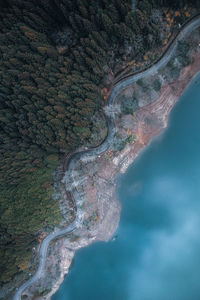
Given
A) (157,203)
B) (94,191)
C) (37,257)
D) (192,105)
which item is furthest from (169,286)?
(192,105)

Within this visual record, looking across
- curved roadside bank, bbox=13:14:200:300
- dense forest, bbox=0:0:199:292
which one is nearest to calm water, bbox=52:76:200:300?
curved roadside bank, bbox=13:14:200:300

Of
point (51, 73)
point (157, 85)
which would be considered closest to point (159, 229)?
point (157, 85)

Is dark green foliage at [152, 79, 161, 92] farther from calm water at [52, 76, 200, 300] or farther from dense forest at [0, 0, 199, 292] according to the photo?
calm water at [52, 76, 200, 300]

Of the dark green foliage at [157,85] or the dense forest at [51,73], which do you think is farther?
the dark green foliage at [157,85]

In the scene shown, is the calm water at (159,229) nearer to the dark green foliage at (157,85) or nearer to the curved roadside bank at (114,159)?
the curved roadside bank at (114,159)

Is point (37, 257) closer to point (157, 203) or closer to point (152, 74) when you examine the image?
point (157, 203)

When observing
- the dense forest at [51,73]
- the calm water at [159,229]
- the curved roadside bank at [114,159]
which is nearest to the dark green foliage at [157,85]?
the curved roadside bank at [114,159]

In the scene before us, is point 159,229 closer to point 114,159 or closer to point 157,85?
point 114,159
